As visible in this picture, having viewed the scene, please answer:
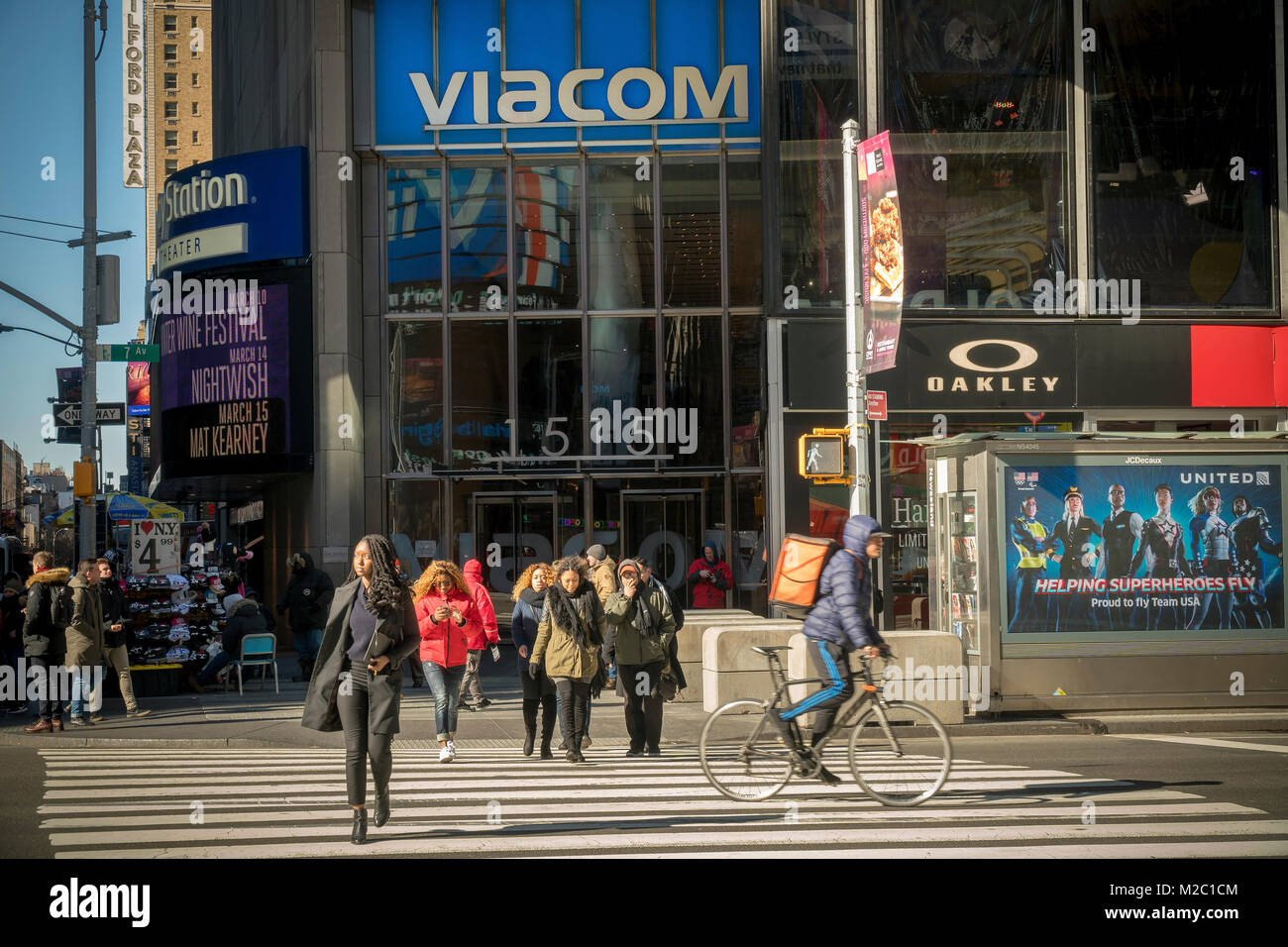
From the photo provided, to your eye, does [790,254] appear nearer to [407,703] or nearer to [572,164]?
[572,164]

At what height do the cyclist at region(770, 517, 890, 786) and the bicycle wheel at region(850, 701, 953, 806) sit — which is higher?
the cyclist at region(770, 517, 890, 786)

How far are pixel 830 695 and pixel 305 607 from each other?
41.0ft

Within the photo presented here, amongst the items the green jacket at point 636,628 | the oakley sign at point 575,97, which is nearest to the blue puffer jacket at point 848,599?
Result: the green jacket at point 636,628

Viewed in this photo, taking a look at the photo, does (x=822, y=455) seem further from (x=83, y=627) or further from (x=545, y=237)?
(x=545, y=237)

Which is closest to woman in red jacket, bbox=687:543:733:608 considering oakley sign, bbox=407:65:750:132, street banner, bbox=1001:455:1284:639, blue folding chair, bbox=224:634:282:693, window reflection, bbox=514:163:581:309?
window reflection, bbox=514:163:581:309

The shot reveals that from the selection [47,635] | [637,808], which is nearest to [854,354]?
[637,808]

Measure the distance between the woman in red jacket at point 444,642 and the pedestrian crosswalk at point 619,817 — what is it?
0.59m

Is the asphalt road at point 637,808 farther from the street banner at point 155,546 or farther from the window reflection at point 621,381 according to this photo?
the window reflection at point 621,381

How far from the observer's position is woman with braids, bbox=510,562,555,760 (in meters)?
12.4

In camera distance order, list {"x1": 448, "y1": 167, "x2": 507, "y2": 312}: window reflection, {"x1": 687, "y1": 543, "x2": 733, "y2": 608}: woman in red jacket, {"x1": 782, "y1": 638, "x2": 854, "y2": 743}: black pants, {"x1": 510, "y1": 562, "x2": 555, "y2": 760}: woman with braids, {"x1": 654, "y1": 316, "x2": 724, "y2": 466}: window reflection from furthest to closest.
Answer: {"x1": 448, "y1": 167, "x2": 507, "y2": 312}: window reflection
{"x1": 654, "y1": 316, "x2": 724, "y2": 466}: window reflection
{"x1": 687, "y1": 543, "x2": 733, "y2": 608}: woman in red jacket
{"x1": 510, "y1": 562, "x2": 555, "y2": 760}: woman with braids
{"x1": 782, "y1": 638, "x2": 854, "y2": 743}: black pants

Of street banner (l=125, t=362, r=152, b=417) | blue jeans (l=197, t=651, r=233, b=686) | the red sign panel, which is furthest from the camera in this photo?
street banner (l=125, t=362, r=152, b=417)

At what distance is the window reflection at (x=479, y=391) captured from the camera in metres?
23.6

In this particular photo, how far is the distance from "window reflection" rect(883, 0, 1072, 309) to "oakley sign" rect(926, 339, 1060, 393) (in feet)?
2.63

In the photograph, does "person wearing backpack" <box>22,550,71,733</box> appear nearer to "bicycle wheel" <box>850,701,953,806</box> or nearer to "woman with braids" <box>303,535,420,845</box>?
"woman with braids" <box>303,535,420,845</box>
